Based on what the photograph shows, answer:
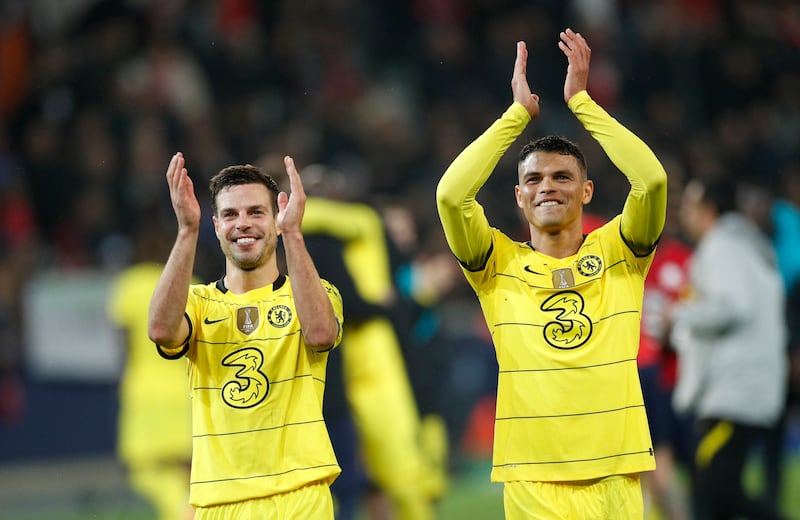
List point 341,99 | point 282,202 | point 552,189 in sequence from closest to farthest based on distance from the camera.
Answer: point 282,202, point 552,189, point 341,99

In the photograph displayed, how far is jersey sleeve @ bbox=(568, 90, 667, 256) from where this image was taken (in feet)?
15.3

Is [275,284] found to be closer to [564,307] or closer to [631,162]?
[564,307]

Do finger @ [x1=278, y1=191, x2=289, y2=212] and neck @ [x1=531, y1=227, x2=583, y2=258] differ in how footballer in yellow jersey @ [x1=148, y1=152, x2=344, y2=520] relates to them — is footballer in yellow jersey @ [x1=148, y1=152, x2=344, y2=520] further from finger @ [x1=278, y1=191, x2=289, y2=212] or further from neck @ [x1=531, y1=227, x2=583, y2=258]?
neck @ [x1=531, y1=227, x2=583, y2=258]

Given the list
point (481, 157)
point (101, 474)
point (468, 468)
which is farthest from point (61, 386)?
point (481, 157)

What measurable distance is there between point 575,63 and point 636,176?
50cm

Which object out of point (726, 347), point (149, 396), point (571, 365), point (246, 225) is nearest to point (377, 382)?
point (149, 396)

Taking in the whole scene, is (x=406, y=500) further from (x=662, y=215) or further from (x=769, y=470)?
(x=662, y=215)

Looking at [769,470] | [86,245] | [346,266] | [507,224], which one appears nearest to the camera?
[346,266]

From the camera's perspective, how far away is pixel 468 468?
39.9 feet

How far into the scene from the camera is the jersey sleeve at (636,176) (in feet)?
15.3

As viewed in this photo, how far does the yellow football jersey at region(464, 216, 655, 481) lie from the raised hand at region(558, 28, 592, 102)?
1.82 feet

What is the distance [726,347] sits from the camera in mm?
7402

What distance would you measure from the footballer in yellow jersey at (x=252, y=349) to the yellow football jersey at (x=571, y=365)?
25.2 inches

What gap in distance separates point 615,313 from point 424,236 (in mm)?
4818
